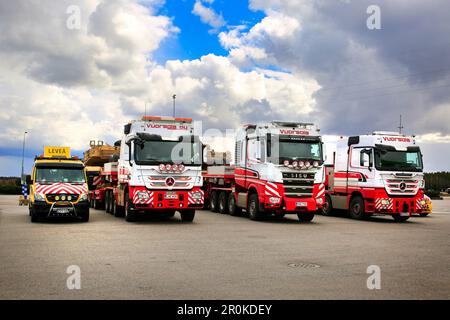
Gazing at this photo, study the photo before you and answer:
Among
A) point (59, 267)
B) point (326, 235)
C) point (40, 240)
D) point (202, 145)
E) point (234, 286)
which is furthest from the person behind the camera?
point (202, 145)

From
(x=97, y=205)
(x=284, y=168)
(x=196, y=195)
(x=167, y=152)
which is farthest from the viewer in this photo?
(x=97, y=205)

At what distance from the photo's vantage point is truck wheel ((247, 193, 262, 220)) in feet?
65.2

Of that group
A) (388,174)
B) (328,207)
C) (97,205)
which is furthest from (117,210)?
(388,174)

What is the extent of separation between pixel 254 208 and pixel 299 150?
9.53ft

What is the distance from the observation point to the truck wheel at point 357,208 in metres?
21.6

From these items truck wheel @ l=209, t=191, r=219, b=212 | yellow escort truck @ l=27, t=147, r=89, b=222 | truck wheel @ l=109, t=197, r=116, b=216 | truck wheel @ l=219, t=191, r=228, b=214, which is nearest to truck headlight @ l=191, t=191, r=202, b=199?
yellow escort truck @ l=27, t=147, r=89, b=222

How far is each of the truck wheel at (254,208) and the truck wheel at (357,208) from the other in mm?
4624

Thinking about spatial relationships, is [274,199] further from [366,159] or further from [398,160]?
[398,160]

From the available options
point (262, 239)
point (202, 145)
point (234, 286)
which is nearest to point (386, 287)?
point (234, 286)

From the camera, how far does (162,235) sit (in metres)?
14.3

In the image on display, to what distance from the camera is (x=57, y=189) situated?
57.5ft

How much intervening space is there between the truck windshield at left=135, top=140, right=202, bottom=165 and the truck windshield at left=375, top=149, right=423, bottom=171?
7.34 m
